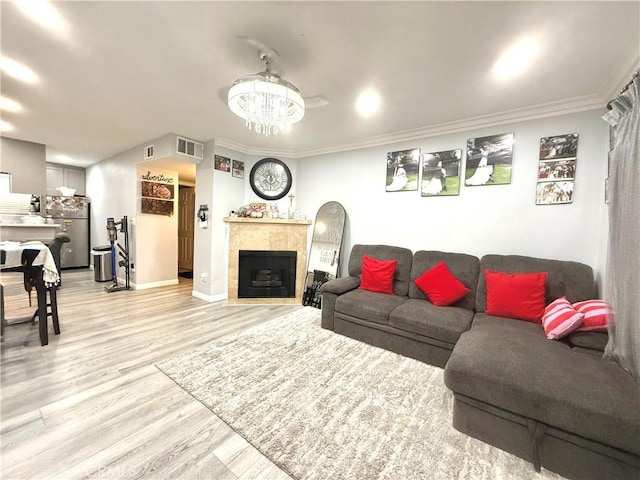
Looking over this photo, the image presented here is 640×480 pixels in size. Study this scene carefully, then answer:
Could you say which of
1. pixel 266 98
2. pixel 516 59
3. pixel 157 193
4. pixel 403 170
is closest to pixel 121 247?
pixel 157 193

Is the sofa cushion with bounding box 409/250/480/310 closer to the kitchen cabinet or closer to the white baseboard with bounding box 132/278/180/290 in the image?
the white baseboard with bounding box 132/278/180/290

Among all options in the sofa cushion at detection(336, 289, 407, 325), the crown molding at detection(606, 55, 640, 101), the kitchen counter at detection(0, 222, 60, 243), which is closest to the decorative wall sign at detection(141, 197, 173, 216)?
the kitchen counter at detection(0, 222, 60, 243)

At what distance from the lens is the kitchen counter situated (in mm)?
4000

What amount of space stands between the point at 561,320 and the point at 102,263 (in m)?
6.53

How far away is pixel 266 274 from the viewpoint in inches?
163

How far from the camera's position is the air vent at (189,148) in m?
3.71

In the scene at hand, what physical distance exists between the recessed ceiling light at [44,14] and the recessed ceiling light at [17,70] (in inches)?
31.5

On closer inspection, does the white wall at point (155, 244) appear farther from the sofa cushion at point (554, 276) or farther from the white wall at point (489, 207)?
the sofa cushion at point (554, 276)

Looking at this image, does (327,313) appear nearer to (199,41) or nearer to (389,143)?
(389,143)

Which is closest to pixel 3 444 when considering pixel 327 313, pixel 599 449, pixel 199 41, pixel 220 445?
pixel 220 445

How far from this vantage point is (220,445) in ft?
4.70

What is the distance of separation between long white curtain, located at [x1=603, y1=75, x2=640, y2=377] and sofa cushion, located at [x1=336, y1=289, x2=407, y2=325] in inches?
58.6

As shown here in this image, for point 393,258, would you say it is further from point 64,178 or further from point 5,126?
point 64,178

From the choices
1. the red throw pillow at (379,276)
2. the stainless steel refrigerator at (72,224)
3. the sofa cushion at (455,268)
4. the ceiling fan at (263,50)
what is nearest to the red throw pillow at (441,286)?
the sofa cushion at (455,268)
